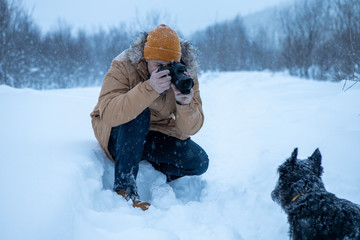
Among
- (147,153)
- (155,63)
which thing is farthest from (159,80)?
(147,153)

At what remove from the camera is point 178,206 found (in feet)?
5.37

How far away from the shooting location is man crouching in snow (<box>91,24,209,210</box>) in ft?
5.17

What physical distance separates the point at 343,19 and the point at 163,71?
5168mm

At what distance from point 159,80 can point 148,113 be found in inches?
13.4

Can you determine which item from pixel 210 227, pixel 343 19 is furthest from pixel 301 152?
pixel 343 19

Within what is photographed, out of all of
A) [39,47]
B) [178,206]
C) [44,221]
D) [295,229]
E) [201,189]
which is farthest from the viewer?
[39,47]

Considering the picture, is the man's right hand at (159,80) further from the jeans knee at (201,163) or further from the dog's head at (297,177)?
the dog's head at (297,177)

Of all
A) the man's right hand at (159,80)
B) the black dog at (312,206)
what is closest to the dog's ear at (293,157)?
the black dog at (312,206)

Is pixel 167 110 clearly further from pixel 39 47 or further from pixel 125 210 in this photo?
pixel 39 47

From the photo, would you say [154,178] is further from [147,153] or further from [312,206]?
[312,206]

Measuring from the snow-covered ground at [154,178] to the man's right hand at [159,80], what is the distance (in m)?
0.71

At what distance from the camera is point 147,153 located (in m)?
1.99

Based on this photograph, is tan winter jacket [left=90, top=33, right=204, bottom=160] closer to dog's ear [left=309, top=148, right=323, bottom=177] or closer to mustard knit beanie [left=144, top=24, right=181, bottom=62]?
mustard knit beanie [left=144, top=24, right=181, bottom=62]

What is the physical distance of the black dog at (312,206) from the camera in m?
1.18
